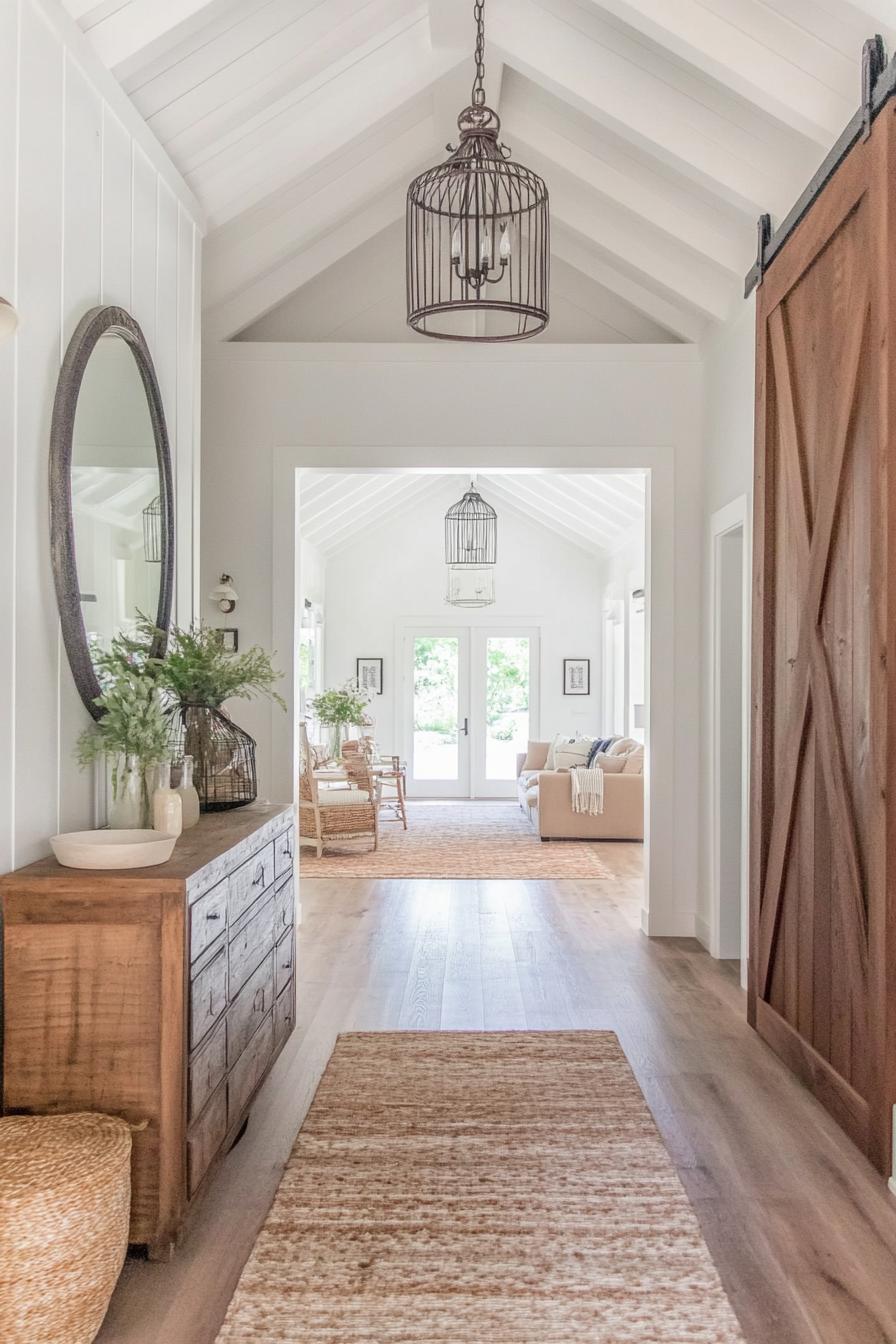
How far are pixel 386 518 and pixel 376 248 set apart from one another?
6.94 meters

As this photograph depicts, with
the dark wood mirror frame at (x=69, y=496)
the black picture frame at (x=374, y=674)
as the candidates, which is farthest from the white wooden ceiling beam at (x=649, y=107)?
the black picture frame at (x=374, y=674)

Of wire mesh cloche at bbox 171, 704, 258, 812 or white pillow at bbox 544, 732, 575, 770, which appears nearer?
wire mesh cloche at bbox 171, 704, 258, 812

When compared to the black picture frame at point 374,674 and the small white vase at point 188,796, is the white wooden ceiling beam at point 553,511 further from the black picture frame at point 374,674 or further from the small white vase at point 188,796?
the small white vase at point 188,796

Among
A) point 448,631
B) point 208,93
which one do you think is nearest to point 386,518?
point 448,631

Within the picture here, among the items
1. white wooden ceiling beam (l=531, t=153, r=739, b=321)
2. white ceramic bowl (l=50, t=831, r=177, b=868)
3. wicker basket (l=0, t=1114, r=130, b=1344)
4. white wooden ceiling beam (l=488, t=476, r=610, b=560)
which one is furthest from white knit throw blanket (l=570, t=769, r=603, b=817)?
wicker basket (l=0, t=1114, r=130, b=1344)

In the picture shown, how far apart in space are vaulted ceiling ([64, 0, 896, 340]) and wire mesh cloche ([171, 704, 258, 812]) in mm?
2036

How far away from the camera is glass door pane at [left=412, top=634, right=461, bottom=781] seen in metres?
12.8

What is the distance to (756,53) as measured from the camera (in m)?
3.59

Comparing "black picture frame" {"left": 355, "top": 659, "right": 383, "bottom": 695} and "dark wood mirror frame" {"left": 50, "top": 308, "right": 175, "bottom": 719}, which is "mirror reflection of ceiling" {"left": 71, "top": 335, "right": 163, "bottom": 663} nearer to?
"dark wood mirror frame" {"left": 50, "top": 308, "right": 175, "bottom": 719}

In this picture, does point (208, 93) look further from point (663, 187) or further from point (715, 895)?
point (715, 895)

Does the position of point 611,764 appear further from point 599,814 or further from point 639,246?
point 639,246

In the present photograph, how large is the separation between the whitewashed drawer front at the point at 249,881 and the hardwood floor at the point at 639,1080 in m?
0.69

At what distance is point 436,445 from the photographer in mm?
5691

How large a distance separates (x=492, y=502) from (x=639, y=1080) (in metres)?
9.95
